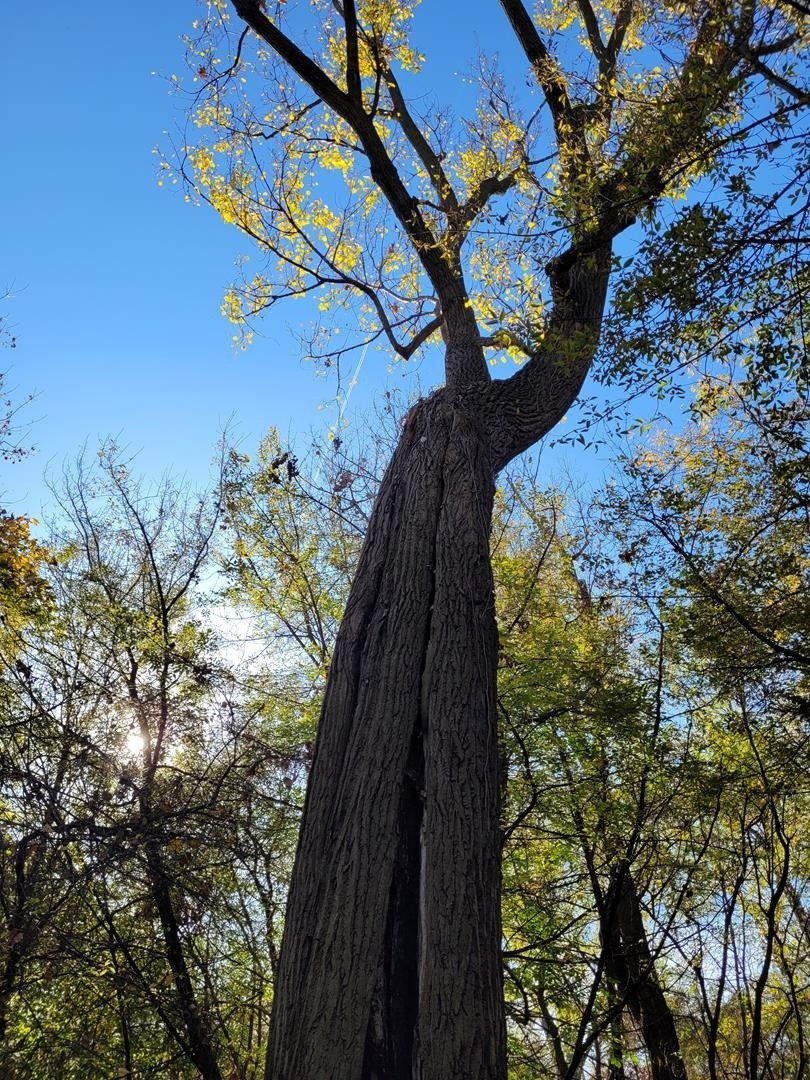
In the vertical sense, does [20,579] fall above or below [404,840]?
above

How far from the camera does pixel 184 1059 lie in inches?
186

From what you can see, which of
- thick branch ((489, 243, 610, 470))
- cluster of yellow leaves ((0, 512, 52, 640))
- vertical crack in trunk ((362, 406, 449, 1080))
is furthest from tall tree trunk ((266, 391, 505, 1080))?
cluster of yellow leaves ((0, 512, 52, 640))

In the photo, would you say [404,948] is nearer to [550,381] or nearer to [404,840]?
[404,840]

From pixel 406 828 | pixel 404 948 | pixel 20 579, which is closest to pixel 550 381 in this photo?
pixel 406 828

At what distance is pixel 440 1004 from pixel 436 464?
2747 millimetres

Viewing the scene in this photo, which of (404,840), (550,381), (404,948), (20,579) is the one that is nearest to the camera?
(404,948)

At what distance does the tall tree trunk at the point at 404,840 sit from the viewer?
203 cm

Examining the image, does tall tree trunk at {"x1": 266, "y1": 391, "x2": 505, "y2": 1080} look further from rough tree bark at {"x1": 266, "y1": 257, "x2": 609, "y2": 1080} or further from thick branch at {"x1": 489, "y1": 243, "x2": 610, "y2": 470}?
thick branch at {"x1": 489, "y1": 243, "x2": 610, "y2": 470}

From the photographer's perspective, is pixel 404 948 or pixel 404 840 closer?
pixel 404 948

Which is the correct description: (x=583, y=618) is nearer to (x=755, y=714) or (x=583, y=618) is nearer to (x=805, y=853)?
(x=755, y=714)

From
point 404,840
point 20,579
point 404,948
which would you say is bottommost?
point 404,948

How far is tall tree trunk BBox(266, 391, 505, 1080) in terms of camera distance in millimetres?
2029

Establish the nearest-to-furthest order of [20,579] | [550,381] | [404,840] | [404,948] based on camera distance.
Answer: [404,948]
[404,840]
[550,381]
[20,579]

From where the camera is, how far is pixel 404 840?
8.23 ft
